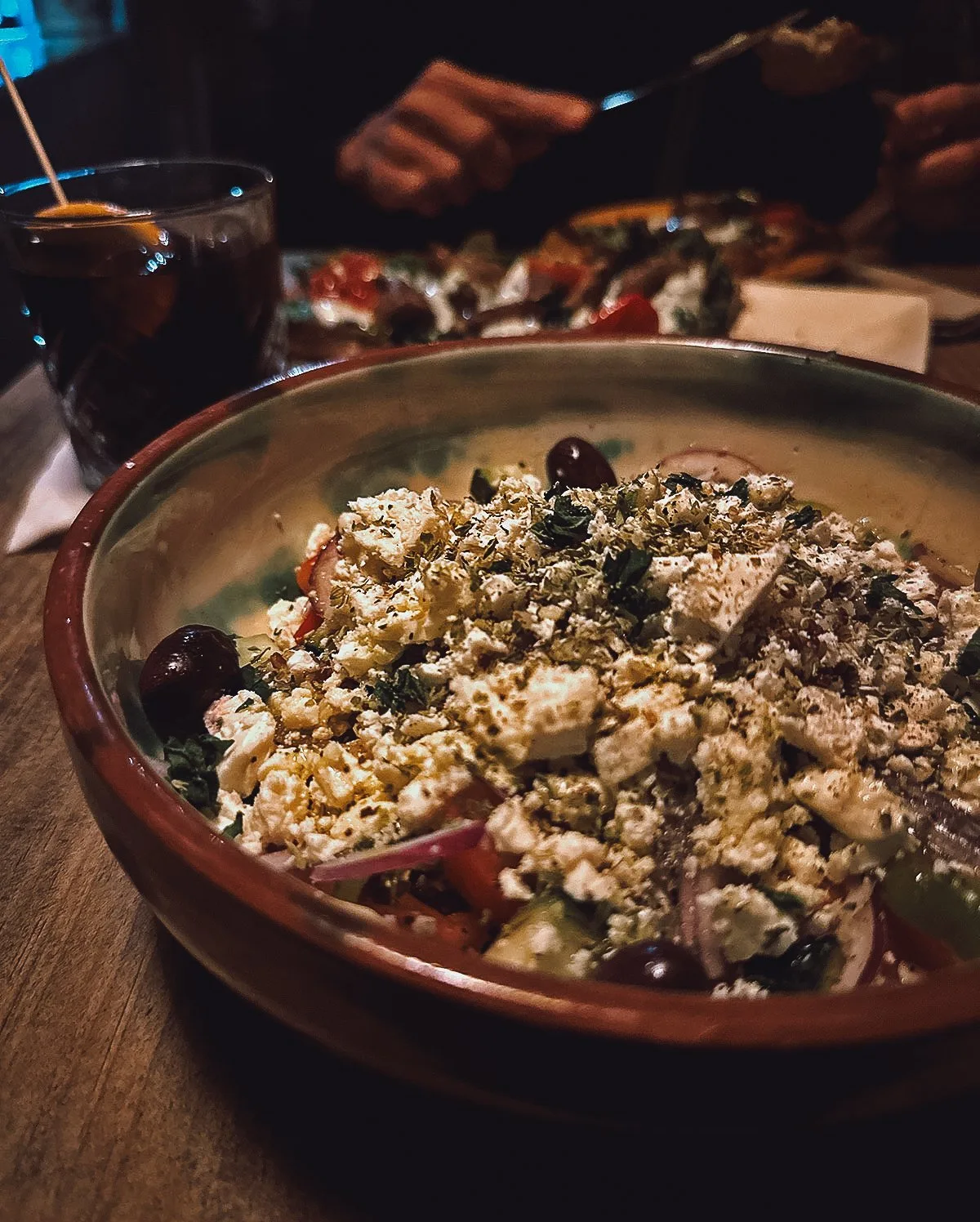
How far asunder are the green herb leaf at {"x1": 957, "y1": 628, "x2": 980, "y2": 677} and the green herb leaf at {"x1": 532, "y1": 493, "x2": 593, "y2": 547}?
12.0 inches

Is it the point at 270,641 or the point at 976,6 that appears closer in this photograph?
the point at 270,641

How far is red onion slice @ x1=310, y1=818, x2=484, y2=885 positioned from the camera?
57 cm

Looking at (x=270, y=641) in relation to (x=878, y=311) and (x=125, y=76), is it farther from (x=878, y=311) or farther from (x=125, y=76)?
(x=125, y=76)

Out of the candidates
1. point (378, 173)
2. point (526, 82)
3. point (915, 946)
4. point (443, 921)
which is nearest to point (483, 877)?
point (443, 921)

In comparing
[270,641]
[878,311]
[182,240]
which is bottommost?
[878,311]

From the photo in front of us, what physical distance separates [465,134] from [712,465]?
1387 millimetres

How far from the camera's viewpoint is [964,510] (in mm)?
904

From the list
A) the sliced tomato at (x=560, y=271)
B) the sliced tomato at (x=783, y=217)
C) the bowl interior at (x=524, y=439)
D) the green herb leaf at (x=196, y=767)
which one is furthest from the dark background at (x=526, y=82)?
the green herb leaf at (x=196, y=767)

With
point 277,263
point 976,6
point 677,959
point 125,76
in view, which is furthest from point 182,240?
point 125,76

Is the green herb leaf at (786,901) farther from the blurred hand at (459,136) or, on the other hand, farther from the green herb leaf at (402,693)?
the blurred hand at (459,136)

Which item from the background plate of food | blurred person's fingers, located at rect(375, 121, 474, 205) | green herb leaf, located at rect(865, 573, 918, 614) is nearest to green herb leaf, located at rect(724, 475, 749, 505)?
green herb leaf, located at rect(865, 573, 918, 614)

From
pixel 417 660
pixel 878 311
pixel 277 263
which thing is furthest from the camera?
pixel 878 311

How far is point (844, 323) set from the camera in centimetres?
155

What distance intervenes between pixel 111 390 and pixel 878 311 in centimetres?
122
